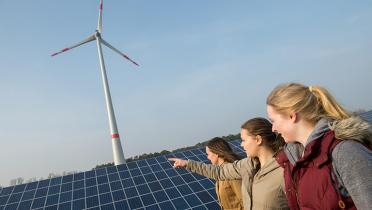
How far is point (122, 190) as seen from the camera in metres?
15.8

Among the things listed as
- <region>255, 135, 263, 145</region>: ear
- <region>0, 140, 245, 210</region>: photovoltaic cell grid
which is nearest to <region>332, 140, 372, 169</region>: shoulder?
<region>255, 135, 263, 145</region>: ear

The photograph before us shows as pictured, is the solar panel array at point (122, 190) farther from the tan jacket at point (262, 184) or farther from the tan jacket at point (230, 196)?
the tan jacket at point (262, 184)

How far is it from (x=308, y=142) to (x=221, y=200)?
346 cm

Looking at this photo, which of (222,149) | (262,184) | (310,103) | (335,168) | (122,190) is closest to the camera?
(335,168)

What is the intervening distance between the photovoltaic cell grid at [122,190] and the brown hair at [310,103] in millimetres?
11375

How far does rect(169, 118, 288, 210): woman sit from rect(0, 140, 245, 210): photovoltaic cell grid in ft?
31.0

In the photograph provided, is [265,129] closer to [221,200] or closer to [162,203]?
[221,200]

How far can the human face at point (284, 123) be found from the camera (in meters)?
3.13

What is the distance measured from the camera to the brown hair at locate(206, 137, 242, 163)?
6.13 meters

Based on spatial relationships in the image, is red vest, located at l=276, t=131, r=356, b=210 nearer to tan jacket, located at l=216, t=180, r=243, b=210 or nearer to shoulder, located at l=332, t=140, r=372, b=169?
shoulder, located at l=332, t=140, r=372, b=169

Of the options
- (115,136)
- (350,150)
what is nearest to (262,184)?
(350,150)

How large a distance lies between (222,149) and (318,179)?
349 centimetres

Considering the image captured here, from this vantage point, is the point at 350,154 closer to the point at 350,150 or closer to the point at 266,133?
the point at 350,150

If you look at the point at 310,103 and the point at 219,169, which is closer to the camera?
the point at 310,103
